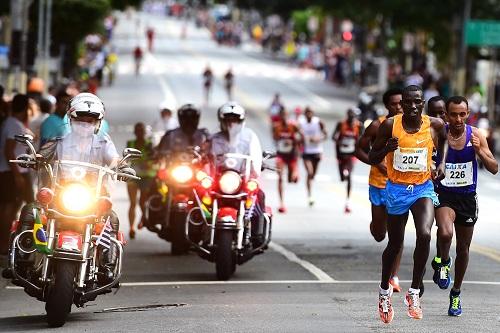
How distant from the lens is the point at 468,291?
51.1ft

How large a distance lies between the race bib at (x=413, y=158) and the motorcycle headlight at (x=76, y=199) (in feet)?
7.88

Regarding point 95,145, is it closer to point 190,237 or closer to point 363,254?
point 190,237

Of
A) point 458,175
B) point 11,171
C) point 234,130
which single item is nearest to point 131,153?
point 458,175

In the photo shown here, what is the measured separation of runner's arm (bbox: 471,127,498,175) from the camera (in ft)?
44.3

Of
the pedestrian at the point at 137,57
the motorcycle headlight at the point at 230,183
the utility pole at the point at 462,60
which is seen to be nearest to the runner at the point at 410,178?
the motorcycle headlight at the point at 230,183

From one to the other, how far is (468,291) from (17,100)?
6311 millimetres

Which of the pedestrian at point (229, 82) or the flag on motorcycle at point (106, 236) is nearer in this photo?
the flag on motorcycle at point (106, 236)

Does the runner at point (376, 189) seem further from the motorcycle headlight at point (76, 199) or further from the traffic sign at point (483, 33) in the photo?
the traffic sign at point (483, 33)

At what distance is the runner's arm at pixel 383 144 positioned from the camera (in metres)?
12.9

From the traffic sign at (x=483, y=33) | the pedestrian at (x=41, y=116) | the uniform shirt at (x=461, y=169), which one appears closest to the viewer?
the uniform shirt at (x=461, y=169)

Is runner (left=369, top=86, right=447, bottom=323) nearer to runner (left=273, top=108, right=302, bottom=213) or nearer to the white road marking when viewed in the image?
the white road marking

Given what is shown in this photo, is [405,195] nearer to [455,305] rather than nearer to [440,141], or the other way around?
[440,141]

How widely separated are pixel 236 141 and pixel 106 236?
4791mm

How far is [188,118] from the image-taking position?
66.5ft
